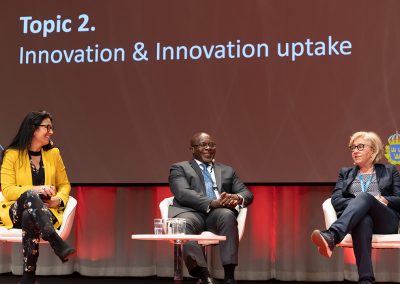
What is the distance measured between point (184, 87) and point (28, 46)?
1414mm

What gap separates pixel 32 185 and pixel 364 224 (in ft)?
6.90

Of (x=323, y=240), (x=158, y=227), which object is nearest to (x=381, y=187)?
(x=323, y=240)

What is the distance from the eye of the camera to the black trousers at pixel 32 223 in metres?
3.68

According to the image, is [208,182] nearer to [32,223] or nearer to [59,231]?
[59,231]

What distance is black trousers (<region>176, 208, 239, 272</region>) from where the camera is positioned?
3750 millimetres

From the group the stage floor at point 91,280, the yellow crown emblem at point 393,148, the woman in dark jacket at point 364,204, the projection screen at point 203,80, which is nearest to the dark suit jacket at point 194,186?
the projection screen at point 203,80

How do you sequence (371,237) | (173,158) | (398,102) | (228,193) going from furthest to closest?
(173,158) → (398,102) → (228,193) → (371,237)

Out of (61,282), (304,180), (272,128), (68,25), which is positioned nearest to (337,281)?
(304,180)

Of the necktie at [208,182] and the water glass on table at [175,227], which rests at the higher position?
the necktie at [208,182]

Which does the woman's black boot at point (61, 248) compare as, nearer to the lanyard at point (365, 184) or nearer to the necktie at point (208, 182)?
the necktie at point (208, 182)

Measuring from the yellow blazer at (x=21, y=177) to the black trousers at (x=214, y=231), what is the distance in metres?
0.81

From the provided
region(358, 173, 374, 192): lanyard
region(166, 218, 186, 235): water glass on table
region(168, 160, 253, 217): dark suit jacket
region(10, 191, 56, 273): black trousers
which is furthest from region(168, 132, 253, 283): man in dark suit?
region(10, 191, 56, 273): black trousers

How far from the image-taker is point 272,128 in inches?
196

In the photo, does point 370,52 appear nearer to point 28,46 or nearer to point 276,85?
point 276,85
